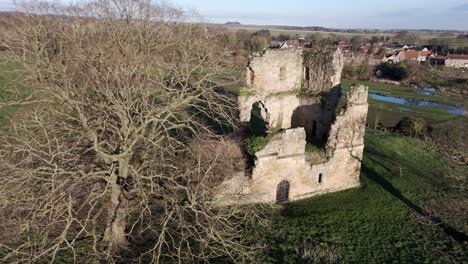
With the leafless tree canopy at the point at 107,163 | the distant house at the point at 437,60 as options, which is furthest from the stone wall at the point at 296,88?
the distant house at the point at 437,60

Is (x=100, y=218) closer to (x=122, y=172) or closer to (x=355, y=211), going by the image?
(x=122, y=172)

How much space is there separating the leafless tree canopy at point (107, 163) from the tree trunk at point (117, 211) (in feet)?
0.12

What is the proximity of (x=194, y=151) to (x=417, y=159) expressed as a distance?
17095 millimetres

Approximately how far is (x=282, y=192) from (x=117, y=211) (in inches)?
340

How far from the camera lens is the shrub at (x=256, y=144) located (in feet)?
54.4

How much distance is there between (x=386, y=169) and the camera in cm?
2256

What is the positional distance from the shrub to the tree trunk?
245 inches

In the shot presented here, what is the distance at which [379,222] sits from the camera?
16.5 meters

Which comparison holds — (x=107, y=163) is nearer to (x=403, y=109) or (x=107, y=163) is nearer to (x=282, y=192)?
(x=282, y=192)

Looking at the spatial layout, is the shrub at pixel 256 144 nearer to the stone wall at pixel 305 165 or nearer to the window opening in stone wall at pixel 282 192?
the stone wall at pixel 305 165

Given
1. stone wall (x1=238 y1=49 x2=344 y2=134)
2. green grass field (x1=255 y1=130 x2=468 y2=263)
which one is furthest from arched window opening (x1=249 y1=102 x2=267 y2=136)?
green grass field (x1=255 y1=130 x2=468 y2=263)

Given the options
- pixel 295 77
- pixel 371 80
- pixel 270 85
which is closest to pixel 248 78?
pixel 270 85

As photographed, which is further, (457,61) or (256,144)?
(457,61)

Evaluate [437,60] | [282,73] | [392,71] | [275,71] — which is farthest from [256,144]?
[437,60]
